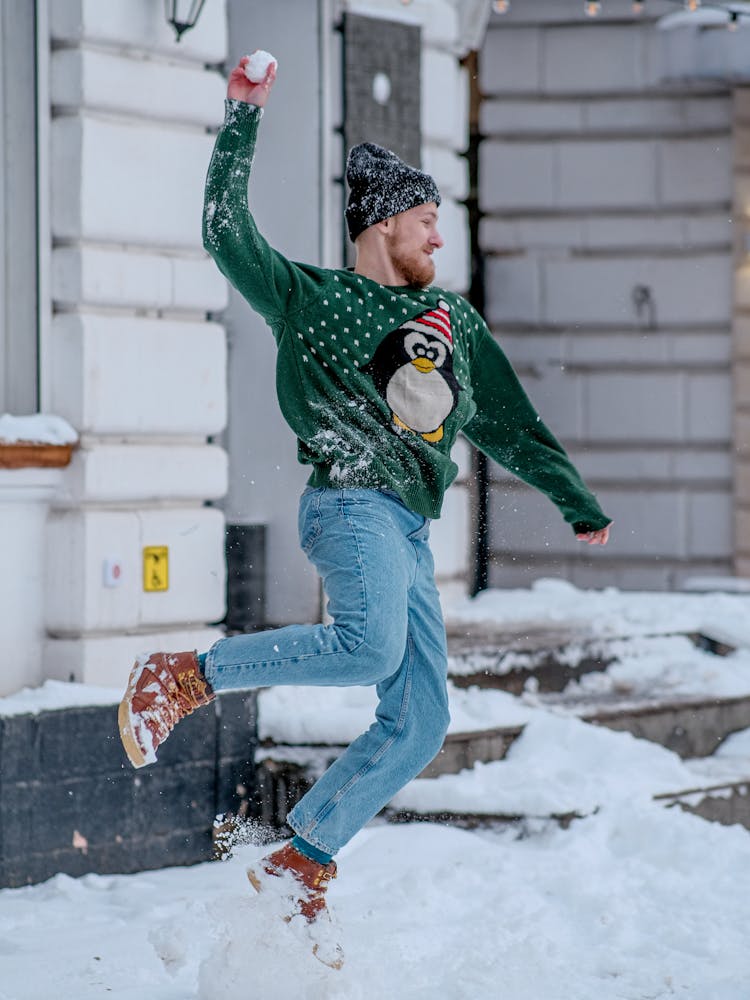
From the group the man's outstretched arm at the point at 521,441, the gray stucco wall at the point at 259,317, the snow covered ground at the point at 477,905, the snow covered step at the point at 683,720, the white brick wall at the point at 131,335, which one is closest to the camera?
the snow covered ground at the point at 477,905

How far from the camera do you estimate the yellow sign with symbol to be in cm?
566

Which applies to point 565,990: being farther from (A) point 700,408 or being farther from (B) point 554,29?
(B) point 554,29

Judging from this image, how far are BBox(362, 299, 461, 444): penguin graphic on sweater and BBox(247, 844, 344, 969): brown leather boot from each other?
1.09m

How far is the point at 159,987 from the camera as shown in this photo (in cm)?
389

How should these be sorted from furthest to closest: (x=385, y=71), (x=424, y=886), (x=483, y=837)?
(x=385, y=71), (x=483, y=837), (x=424, y=886)

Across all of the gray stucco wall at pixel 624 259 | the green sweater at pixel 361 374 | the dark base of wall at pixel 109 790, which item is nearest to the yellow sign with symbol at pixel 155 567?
the dark base of wall at pixel 109 790

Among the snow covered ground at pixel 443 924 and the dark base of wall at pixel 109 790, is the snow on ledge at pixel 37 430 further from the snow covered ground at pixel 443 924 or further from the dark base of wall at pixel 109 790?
the snow covered ground at pixel 443 924

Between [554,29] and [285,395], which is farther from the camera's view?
[554,29]

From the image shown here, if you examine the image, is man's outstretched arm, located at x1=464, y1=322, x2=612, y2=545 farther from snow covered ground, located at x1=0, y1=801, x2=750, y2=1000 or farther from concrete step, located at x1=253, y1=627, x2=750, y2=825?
concrete step, located at x1=253, y1=627, x2=750, y2=825

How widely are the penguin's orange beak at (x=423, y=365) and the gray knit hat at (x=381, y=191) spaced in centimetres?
41

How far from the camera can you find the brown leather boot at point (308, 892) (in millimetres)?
3711

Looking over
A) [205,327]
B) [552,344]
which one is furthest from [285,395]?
[552,344]

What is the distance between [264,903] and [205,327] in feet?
9.00

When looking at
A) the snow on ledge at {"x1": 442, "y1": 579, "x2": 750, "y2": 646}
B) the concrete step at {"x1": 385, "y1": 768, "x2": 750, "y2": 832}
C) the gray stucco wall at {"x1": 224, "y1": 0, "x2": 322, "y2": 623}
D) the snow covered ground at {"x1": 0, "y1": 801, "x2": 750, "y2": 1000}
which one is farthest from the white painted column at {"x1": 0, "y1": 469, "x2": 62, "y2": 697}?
the snow on ledge at {"x1": 442, "y1": 579, "x2": 750, "y2": 646}
